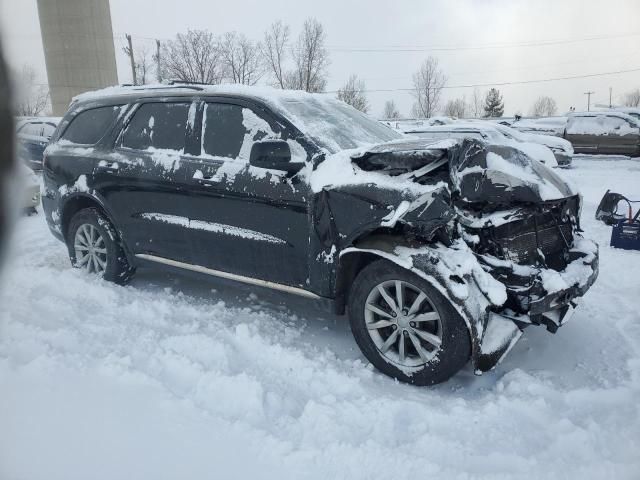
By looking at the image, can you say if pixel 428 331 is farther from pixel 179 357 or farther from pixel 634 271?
pixel 634 271

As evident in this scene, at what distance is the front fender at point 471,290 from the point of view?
2682mm

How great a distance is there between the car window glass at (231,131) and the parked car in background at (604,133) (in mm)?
16103

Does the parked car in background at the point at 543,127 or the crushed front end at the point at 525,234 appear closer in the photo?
the crushed front end at the point at 525,234

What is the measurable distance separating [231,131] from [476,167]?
183cm

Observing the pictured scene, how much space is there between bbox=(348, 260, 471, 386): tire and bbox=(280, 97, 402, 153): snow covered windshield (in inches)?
39.7

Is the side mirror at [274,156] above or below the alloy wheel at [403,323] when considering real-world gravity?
above

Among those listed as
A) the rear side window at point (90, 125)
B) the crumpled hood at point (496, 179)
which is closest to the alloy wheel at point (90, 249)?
the rear side window at point (90, 125)

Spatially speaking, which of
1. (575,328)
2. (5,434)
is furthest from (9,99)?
(575,328)

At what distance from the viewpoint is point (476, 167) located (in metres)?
3.35

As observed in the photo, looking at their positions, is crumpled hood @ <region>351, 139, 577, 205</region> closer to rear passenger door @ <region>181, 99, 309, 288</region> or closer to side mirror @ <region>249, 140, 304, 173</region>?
side mirror @ <region>249, 140, 304, 173</region>

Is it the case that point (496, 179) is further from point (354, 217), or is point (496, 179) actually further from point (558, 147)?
point (558, 147)

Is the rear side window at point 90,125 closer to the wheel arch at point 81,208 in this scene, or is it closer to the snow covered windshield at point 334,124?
the wheel arch at point 81,208

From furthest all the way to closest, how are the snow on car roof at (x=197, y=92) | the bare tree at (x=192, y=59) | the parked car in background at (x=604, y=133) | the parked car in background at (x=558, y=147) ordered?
1. the bare tree at (x=192, y=59)
2. the parked car in background at (x=604, y=133)
3. the parked car in background at (x=558, y=147)
4. the snow on car roof at (x=197, y=92)

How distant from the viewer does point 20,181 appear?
0.90 metres
